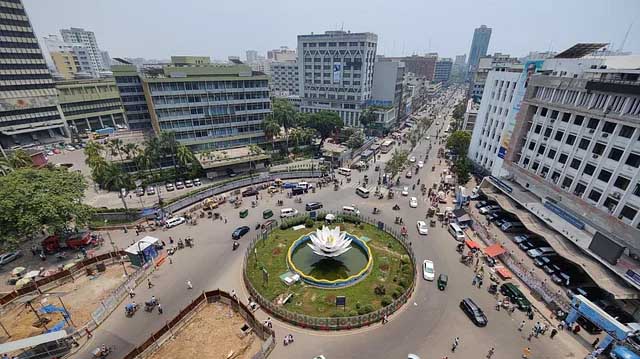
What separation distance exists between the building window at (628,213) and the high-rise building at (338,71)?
91.4 meters

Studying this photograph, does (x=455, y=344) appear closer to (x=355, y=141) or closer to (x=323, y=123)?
(x=355, y=141)

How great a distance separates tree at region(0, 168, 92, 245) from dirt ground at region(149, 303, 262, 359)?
26075 mm

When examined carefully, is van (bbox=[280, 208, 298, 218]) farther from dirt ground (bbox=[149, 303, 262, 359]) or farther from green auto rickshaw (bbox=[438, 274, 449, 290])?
green auto rickshaw (bbox=[438, 274, 449, 290])

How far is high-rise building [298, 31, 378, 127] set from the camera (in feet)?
354

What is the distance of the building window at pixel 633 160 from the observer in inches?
1295

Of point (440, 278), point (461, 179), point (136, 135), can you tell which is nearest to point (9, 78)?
point (136, 135)

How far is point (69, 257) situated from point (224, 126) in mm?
48377

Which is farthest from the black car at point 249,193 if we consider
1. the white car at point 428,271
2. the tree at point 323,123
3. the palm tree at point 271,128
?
the tree at point 323,123

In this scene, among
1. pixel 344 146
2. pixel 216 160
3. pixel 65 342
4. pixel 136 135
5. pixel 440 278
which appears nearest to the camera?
pixel 65 342

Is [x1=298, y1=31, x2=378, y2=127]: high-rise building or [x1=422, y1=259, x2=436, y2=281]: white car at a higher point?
[x1=298, y1=31, x2=378, y2=127]: high-rise building

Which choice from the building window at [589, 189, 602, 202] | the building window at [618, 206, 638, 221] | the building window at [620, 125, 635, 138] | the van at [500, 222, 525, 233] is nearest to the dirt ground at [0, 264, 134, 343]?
the van at [500, 222, 525, 233]

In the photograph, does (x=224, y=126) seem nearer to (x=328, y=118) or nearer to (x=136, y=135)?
(x=136, y=135)

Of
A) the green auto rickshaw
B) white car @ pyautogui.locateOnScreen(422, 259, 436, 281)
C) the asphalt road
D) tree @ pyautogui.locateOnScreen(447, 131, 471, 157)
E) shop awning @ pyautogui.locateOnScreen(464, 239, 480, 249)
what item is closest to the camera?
the asphalt road

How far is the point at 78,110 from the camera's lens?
104562mm
